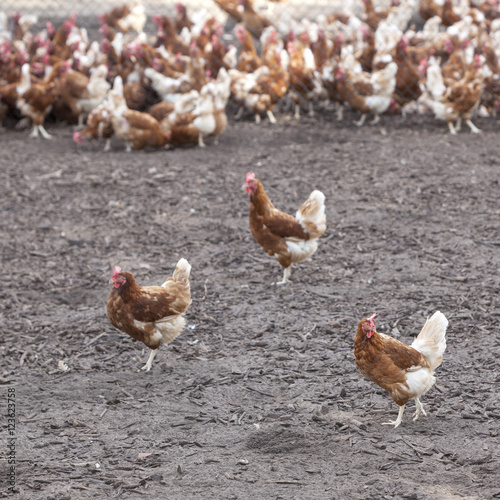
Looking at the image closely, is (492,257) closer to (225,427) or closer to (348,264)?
(348,264)

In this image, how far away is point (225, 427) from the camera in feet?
10.8

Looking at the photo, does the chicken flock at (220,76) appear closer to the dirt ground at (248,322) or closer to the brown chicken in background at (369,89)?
the brown chicken in background at (369,89)

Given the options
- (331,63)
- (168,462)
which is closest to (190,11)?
(331,63)

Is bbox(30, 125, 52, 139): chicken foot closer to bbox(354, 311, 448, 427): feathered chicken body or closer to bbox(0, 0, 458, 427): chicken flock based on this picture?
bbox(0, 0, 458, 427): chicken flock

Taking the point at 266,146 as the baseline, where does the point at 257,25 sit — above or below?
above

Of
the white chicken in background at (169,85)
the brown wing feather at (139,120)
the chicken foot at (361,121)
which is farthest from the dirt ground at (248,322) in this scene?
the white chicken in background at (169,85)

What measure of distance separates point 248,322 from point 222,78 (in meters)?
4.35

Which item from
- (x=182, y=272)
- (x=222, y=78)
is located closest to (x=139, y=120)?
(x=222, y=78)

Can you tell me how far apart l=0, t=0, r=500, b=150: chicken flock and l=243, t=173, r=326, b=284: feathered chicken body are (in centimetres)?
321

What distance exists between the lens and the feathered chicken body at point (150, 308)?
3748 mm

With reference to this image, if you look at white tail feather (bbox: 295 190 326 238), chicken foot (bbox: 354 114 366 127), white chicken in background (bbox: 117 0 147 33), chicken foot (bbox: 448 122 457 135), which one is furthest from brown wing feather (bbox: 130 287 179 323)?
white chicken in background (bbox: 117 0 147 33)

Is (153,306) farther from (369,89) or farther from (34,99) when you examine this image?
(34,99)

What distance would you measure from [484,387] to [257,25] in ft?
30.2

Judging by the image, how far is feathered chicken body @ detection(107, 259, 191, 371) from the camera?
3748 millimetres
